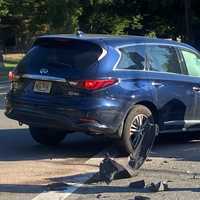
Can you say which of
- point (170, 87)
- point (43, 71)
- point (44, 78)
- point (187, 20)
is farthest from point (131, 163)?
point (187, 20)

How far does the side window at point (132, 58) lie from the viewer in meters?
10.7

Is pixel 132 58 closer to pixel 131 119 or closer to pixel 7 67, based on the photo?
pixel 131 119

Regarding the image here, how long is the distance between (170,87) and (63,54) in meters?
1.80

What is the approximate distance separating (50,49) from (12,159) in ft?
5.72

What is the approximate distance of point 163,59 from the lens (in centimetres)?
1152

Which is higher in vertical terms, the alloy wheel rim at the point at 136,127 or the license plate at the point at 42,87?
the license plate at the point at 42,87

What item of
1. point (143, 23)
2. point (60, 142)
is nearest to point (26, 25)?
point (143, 23)

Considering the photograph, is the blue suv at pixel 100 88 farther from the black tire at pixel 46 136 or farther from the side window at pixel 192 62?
the side window at pixel 192 62

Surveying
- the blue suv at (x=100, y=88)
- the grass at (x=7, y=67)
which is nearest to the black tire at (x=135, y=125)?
the blue suv at (x=100, y=88)

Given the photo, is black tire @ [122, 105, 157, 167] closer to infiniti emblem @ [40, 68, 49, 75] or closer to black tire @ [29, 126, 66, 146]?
infiniti emblem @ [40, 68, 49, 75]

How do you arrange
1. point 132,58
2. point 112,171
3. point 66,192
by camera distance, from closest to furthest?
point 66,192, point 112,171, point 132,58

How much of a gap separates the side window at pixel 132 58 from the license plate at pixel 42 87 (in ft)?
3.37

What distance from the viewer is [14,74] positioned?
11062 millimetres

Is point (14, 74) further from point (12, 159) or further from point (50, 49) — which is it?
point (12, 159)
